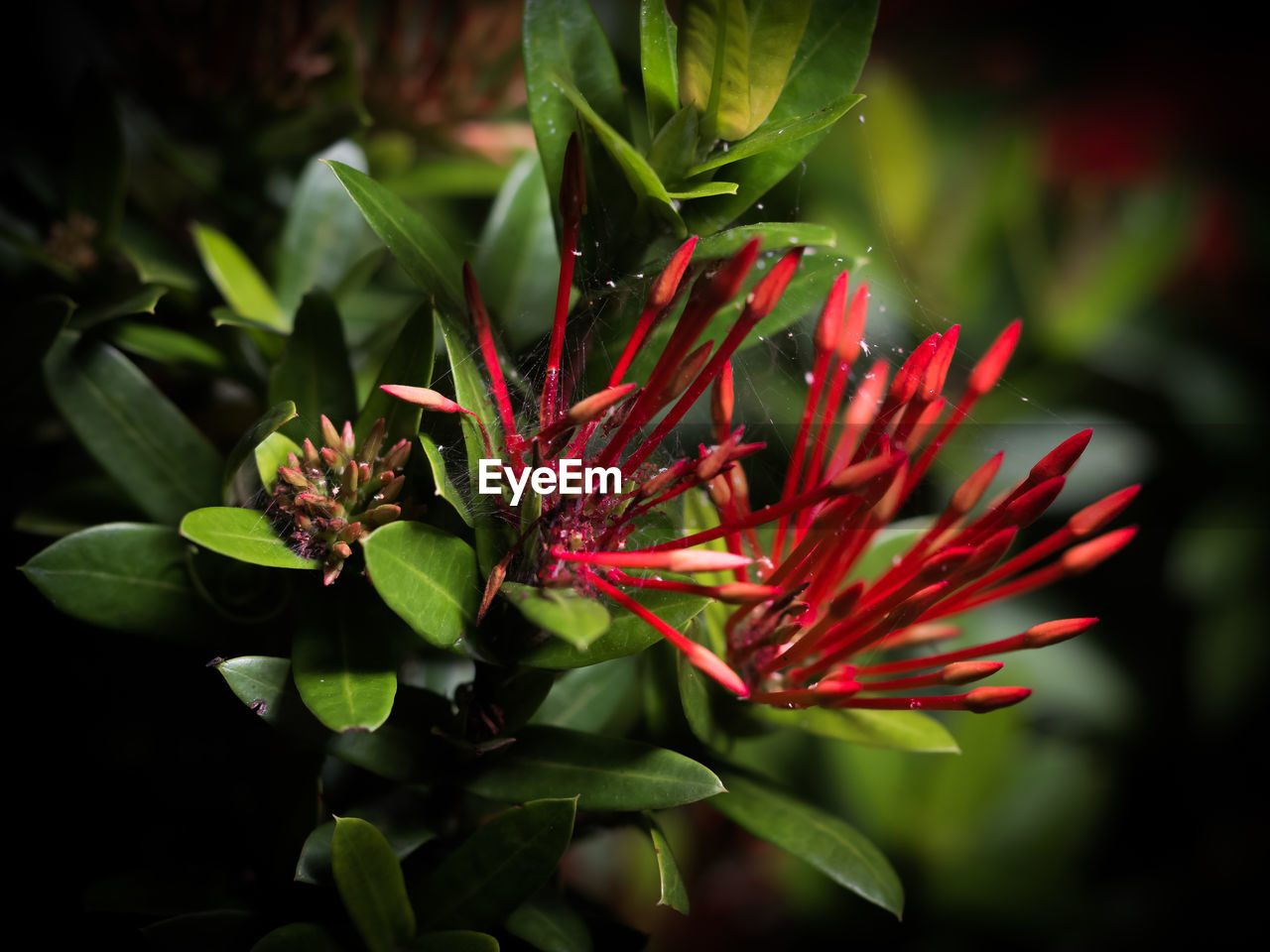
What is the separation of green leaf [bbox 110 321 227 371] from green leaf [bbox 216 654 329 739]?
284mm

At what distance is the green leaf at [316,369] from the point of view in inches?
20.4

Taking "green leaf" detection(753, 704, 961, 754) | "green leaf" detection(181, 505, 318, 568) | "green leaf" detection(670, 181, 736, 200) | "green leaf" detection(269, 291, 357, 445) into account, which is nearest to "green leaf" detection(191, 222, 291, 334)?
"green leaf" detection(269, 291, 357, 445)

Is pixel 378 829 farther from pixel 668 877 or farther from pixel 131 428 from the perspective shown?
pixel 131 428

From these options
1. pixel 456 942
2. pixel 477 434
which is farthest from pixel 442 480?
pixel 456 942

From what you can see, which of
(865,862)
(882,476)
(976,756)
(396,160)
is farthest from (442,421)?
(976,756)

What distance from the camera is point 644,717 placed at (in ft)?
1.94

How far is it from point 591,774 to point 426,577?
0.15m

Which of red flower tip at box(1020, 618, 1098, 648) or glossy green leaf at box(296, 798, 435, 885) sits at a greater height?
red flower tip at box(1020, 618, 1098, 648)

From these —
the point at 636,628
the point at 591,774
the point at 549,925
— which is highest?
the point at 636,628

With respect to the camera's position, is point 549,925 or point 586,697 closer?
point 549,925

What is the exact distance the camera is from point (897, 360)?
21.5 inches

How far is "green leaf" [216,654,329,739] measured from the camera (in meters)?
0.43

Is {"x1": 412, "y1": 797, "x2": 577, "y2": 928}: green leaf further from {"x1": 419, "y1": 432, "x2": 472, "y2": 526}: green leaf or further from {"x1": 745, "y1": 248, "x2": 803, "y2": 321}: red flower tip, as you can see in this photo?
{"x1": 745, "y1": 248, "x2": 803, "y2": 321}: red flower tip

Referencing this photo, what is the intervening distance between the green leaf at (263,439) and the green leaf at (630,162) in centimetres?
21
